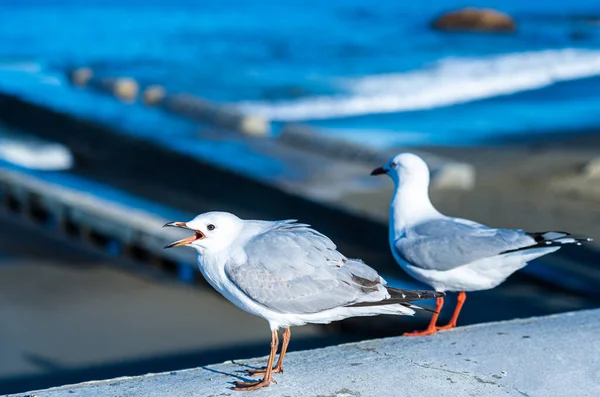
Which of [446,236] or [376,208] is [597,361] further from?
[376,208]

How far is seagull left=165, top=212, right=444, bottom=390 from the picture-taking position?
407cm

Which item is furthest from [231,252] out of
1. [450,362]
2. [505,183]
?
[505,183]

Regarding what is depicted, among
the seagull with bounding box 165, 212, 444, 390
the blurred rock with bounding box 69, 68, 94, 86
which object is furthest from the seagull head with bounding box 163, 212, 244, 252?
the blurred rock with bounding box 69, 68, 94, 86

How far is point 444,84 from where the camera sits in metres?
22.1

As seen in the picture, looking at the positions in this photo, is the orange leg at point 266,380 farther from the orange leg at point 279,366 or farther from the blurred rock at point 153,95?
the blurred rock at point 153,95

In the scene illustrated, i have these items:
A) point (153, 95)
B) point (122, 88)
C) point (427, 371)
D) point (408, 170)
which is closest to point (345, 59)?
point (122, 88)

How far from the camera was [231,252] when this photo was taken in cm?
412

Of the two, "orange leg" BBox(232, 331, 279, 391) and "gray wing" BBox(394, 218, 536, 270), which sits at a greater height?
"gray wing" BBox(394, 218, 536, 270)

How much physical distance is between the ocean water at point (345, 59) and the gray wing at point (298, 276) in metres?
10.3

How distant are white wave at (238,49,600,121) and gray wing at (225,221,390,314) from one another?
47.8ft

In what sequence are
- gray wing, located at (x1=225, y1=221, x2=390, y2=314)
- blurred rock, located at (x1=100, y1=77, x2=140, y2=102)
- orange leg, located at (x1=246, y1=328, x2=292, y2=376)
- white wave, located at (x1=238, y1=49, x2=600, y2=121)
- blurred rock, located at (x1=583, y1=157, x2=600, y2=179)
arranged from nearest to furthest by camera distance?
gray wing, located at (x1=225, y1=221, x2=390, y2=314), orange leg, located at (x1=246, y1=328, x2=292, y2=376), blurred rock, located at (x1=583, y1=157, x2=600, y2=179), blurred rock, located at (x1=100, y1=77, x2=140, y2=102), white wave, located at (x1=238, y1=49, x2=600, y2=121)

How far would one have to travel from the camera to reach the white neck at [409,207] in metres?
5.39

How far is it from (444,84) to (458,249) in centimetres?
1751

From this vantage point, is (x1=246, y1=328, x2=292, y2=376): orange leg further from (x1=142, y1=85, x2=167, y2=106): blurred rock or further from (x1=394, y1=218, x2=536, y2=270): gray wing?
(x1=142, y1=85, x2=167, y2=106): blurred rock
